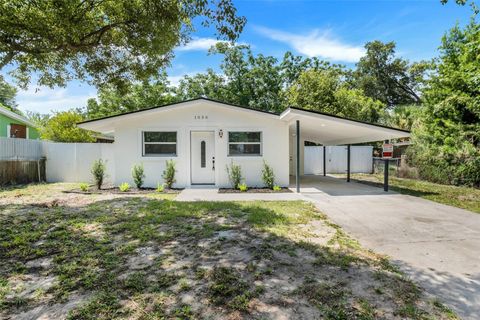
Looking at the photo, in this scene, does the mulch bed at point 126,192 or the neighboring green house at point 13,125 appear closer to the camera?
→ the mulch bed at point 126,192

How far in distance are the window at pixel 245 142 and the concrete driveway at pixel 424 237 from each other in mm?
3151

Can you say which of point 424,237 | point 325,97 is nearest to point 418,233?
point 424,237

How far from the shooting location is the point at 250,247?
417cm

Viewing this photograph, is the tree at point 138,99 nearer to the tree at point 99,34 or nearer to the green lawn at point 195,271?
the tree at point 99,34

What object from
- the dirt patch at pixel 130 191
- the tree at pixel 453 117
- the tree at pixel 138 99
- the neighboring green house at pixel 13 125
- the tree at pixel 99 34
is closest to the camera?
the tree at pixel 99 34

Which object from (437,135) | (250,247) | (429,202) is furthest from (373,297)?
(437,135)

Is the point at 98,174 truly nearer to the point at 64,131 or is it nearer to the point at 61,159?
the point at 61,159

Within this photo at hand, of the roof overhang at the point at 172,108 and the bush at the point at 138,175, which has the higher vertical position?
the roof overhang at the point at 172,108

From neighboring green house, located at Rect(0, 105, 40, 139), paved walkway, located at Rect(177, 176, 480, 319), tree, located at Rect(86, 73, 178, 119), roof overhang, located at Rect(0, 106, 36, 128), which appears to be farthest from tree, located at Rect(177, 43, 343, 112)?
paved walkway, located at Rect(177, 176, 480, 319)

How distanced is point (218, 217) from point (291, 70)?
24222 millimetres

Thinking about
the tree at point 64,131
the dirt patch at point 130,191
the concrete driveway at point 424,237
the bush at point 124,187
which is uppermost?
the tree at point 64,131

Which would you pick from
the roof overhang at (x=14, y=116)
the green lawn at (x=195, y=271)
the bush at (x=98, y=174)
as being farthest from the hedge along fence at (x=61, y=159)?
the green lawn at (x=195, y=271)

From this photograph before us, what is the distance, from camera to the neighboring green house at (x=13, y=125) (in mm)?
16578

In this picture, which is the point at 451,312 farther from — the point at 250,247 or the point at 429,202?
the point at 429,202
